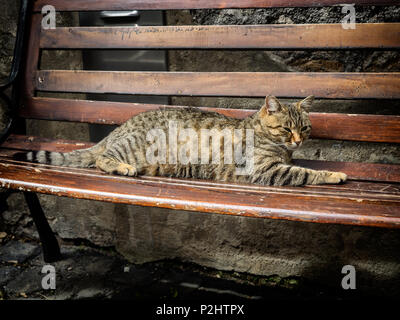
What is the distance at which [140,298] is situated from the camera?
2.10m

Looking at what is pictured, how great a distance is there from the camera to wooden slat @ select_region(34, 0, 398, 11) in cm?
192

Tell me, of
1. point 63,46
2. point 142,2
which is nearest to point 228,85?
point 142,2

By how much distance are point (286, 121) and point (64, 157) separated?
4.22 feet

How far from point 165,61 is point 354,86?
4.27ft

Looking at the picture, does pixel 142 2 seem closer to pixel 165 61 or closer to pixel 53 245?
pixel 165 61

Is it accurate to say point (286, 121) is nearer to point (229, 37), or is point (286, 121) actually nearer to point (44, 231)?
point (229, 37)

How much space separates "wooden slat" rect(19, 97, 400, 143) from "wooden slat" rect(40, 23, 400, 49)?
37 cm

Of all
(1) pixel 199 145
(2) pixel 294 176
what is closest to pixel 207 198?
(2) pixel 294 176

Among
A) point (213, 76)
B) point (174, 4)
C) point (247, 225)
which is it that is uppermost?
point (174, 4)

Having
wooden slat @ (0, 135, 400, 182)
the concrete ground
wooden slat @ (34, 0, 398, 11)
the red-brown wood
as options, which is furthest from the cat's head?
the red-brown wood

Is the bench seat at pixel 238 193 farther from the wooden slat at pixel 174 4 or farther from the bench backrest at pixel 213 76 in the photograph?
the wooden slat at pixel 174 4

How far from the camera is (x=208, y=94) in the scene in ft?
6.89

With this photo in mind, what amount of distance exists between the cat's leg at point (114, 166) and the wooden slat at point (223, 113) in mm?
369
